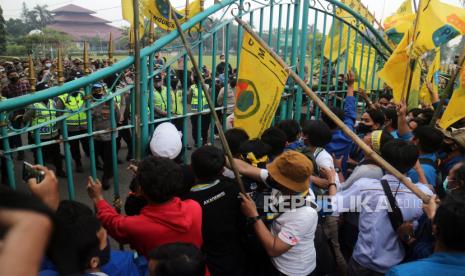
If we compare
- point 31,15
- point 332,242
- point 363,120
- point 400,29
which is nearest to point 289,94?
point 363,120

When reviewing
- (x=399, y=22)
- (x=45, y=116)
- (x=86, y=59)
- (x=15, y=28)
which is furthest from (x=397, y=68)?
(x=15, y=28)

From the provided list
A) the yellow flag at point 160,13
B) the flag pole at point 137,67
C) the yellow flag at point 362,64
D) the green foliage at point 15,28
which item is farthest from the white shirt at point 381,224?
the green foliage at point 15,28

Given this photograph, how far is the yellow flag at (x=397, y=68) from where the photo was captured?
12.8 feet

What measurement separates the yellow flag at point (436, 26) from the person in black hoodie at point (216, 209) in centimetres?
267

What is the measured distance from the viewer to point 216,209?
2121 millimetres

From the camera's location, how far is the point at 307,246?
7.04 feet

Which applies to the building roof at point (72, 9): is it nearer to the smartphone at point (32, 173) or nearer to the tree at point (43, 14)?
the tree at point (43, 14)

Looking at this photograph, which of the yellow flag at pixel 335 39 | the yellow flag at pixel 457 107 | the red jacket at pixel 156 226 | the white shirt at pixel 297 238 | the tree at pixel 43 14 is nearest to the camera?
the red jacket at pixel 156 226

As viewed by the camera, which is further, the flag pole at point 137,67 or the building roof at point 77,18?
the building roof at point 77,18

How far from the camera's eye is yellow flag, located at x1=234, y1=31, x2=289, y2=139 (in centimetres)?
283

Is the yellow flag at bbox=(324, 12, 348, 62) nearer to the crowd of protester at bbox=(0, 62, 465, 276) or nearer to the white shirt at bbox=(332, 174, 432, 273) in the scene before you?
the crowd of protester at bbox=(0, 62, 465, 276)

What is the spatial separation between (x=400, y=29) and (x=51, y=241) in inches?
218

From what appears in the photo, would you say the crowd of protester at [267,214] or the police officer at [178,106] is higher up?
the police officer at [178,106]

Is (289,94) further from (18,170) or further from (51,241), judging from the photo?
(18,170)
